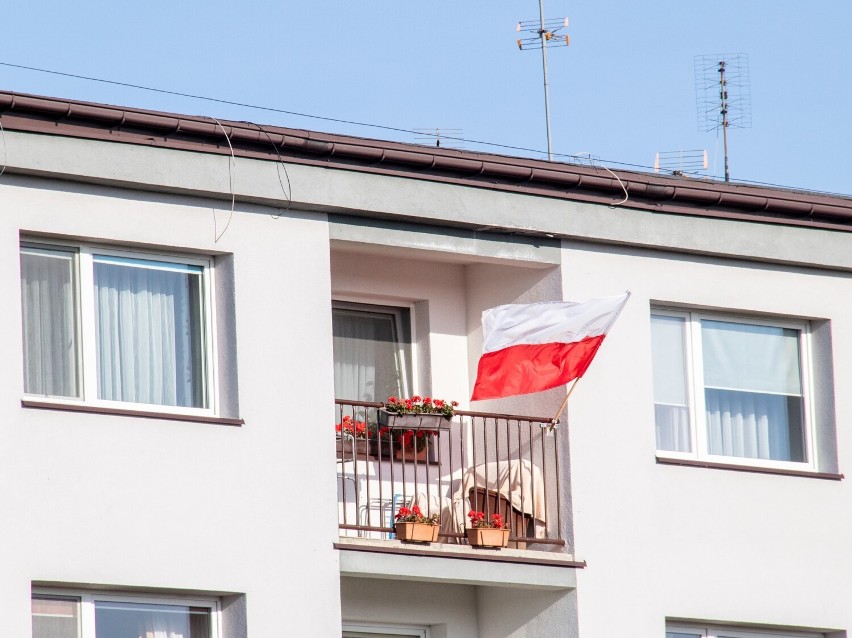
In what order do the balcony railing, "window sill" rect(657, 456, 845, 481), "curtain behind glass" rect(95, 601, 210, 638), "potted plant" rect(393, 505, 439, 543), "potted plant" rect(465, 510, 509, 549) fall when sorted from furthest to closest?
1. "window sill" rect(657, 456, 845, 481)
2. the balcony railing
3. "potted plant" rect(465, 510, 509, 549)
4. "potted plant" rect(393, 505, 439, 543)
5. "curtain behind glass" rect(95, 601, 210, 638)

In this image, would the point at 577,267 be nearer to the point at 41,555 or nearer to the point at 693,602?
the point at 693,602

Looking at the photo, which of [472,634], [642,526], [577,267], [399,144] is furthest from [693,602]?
[399,144]

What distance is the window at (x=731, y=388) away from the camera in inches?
822

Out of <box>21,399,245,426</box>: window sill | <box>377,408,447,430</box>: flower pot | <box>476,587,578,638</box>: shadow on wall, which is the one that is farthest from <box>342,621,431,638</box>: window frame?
<box>21,399,245,426</box>: window sill

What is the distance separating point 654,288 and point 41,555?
725 cm

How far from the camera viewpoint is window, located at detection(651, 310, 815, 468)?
2088 centimetres

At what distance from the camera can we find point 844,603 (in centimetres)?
2058

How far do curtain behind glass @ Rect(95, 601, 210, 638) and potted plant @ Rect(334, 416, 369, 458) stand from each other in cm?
222

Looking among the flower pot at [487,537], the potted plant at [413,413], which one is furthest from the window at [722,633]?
the potted plant at [413,413]

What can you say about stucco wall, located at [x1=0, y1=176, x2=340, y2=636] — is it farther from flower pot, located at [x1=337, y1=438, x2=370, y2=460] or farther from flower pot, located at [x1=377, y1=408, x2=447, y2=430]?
flower pot, located at [x1=337, y1=438, x2=370, y2=460]

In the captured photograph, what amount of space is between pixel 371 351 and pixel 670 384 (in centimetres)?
318

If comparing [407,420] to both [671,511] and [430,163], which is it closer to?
[430,163]

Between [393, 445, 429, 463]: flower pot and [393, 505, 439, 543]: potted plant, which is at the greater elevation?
[393, 445, 429, 463]: flower pot

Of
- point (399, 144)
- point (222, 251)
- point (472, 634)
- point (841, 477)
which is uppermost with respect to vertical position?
point (399, 144)
